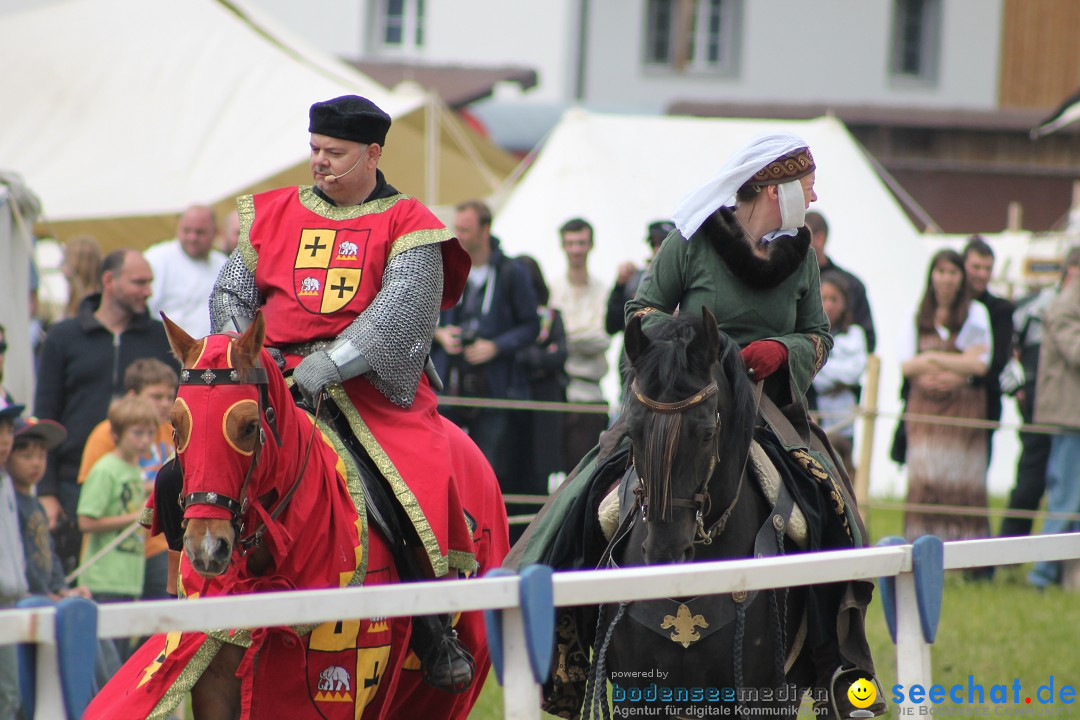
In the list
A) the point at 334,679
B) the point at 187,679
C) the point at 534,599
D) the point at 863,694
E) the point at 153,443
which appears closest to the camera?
the point at 534,599

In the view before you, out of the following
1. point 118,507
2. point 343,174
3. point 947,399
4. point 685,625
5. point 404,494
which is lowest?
point 118,507

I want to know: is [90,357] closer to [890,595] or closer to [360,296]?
[360,296]

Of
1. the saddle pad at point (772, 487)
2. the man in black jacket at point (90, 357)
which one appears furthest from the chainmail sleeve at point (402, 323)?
the man in black jacket at point (90, 357)

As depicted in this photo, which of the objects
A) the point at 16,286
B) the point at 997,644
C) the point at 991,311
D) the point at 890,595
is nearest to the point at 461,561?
the point at 890,595

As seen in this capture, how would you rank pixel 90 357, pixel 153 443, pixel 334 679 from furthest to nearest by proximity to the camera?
1. pixel 90 357
2. pixel 153 443
3. pixel 334 679

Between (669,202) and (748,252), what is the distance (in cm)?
852

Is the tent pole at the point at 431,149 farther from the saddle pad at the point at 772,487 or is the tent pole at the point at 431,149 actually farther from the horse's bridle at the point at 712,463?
the horse's bridle at the point at 712,463

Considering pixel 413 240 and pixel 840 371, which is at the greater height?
pixel 413 240

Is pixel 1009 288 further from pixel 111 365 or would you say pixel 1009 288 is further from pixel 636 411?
pixel 636 411

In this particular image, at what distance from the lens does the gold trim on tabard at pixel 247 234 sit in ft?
15.8

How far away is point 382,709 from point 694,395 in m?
1.37

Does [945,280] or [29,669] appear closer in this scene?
[29,669]

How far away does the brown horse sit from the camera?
3.77 meters

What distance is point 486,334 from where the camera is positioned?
9.32 m
